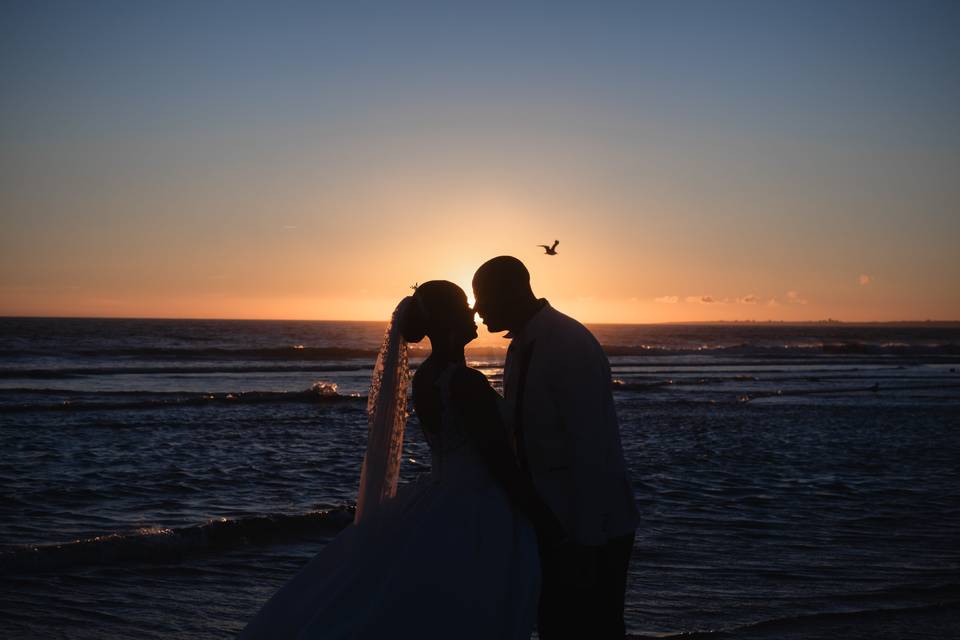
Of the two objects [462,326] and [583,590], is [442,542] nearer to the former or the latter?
[583,590]

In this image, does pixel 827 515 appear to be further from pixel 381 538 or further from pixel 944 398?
pixel 944 398

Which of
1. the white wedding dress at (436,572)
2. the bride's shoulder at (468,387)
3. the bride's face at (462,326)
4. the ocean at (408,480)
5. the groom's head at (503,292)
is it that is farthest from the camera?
the ocean at (408,480)

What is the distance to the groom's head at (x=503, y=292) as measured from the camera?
3516 millimetres

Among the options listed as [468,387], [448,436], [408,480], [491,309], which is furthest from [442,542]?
[408,480]

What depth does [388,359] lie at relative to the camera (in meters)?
3.71

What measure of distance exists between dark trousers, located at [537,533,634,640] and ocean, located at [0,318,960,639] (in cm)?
259

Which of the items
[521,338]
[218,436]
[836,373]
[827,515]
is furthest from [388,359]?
[836,373]

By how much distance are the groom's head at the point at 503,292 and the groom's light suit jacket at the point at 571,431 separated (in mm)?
111

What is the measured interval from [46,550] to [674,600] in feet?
18.0

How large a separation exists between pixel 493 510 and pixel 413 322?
83cm

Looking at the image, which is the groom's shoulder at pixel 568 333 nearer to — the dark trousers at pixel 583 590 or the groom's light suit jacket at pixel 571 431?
the groom's light suit jacket at pixel 571 431

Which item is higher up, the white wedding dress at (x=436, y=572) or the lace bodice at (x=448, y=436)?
the lace bodice at (x=448, y=436)

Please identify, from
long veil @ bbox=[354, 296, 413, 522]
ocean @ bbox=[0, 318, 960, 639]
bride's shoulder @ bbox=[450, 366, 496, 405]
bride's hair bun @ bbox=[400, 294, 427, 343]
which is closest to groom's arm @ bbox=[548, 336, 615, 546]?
bride's shoulder @ bbox=[450, 366, 496, 405]

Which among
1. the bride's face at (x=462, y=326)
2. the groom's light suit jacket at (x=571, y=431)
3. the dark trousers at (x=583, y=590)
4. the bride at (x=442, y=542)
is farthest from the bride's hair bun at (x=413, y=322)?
the dark trousers at (x=583, y=590)
